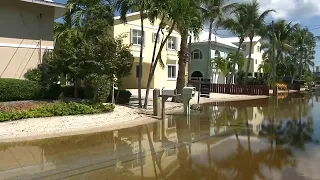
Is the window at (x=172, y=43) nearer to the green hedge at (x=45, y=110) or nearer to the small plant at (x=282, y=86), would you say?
the small plant at (x=282, y=86)

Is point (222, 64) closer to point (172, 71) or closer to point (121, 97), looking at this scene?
point (172, 71)

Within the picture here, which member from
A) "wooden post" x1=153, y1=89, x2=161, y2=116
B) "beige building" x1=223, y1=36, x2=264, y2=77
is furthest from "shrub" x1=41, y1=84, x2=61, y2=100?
"beige building" x1=223, y1=36, x2=264, y2=77

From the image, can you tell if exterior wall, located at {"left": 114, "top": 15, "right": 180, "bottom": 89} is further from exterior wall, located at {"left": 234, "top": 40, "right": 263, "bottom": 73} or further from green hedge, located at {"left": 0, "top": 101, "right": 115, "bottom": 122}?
exterior wall, located at {"left": 234, "top": 40, "right": 263, "bottom": 73}

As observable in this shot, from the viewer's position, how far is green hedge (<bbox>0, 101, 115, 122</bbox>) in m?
11.6

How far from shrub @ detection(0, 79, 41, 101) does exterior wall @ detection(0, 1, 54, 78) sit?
141 cm

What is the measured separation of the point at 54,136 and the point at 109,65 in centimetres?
520

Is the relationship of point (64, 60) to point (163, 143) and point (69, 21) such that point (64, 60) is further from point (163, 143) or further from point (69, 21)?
point (163, 143)

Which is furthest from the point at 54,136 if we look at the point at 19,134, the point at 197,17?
the point at 197,17

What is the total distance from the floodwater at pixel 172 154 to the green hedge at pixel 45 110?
257 centimetres

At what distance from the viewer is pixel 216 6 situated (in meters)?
32.7

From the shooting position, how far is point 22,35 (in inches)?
683

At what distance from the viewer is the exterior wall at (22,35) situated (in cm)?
1678

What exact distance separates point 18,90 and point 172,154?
1041cm

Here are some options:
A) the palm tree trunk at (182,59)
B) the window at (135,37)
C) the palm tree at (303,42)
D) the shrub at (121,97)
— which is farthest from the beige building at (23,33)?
the palm tree at (303,42)
